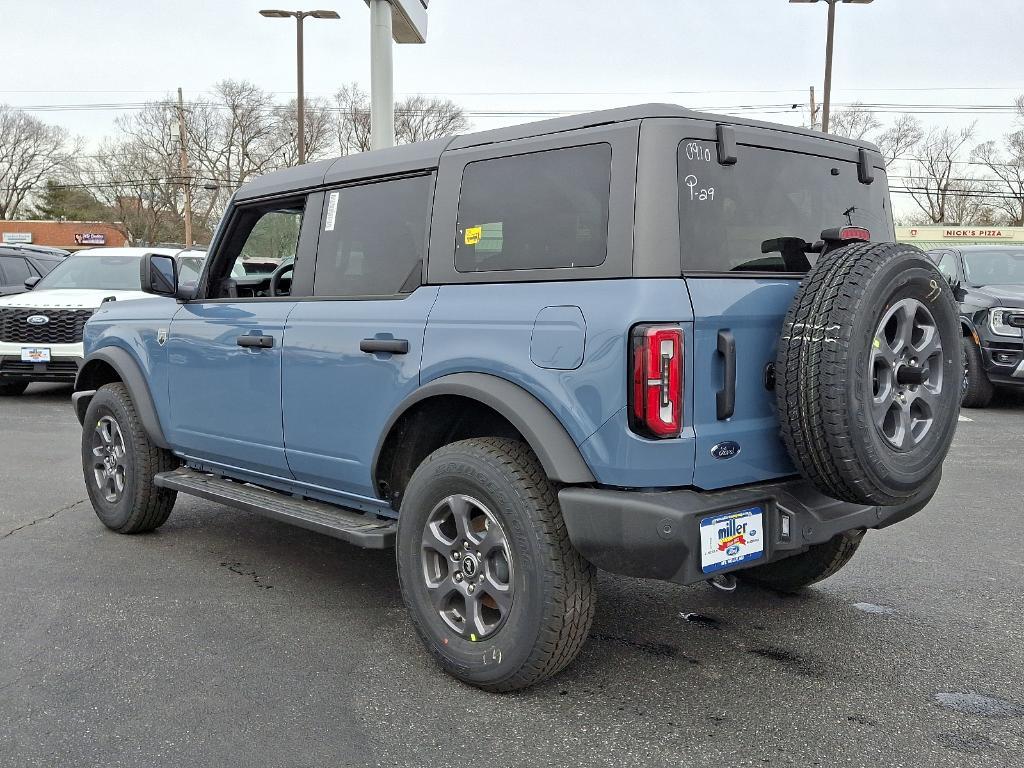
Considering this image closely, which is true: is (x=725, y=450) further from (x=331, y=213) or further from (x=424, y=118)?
(x=424, y=118)

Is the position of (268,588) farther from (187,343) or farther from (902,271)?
(902,271)

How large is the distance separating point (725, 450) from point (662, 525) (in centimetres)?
36

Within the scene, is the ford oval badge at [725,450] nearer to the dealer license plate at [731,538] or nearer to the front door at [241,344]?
the dealer license plate at [731,538]

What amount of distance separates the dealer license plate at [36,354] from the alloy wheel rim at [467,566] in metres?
9.23

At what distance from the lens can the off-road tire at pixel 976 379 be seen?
10453 mm

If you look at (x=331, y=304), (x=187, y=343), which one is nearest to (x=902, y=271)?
(x=331, y=304)

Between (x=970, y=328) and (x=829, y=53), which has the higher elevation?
(x=829, y=53)

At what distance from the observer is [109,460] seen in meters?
5.36

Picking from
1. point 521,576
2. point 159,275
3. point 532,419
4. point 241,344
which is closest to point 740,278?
point 532,419

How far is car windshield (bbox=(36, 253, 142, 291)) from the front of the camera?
11.9 meters

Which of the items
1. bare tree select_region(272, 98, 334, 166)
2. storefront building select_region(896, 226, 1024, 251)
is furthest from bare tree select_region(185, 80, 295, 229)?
storefront building select_region(896, 226, 1024, 251)

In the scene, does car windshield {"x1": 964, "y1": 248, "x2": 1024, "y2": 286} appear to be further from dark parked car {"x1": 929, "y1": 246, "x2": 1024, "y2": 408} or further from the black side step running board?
the black side step running board

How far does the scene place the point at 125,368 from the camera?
5145 millimetres

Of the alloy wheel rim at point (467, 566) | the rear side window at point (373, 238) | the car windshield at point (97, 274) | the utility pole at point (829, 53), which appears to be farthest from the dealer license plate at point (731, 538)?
the utility pole at point (829, 53)
